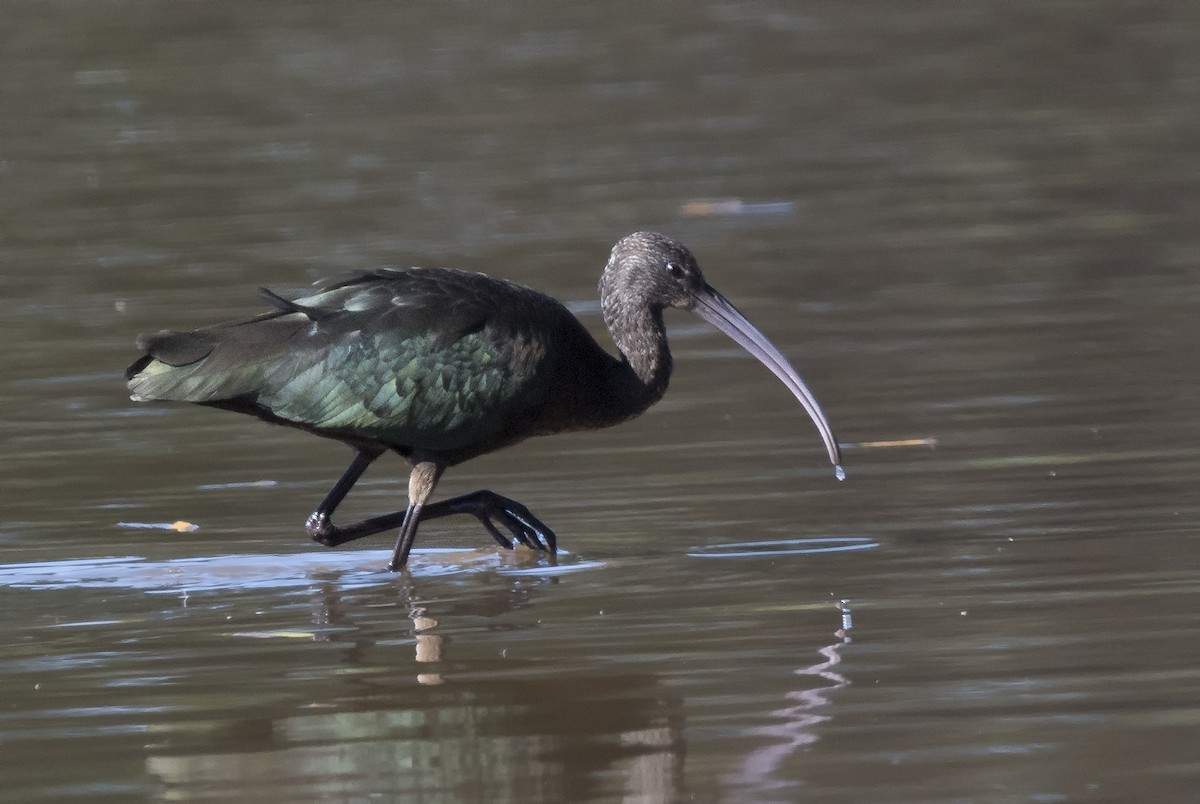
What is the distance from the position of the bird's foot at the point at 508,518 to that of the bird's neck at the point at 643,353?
66 centimetres

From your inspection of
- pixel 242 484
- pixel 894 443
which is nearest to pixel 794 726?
pixel 894 443

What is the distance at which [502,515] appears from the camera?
8617 millimetres

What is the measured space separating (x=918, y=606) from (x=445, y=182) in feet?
33.9

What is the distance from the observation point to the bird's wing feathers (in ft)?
27.6

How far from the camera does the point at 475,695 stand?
21.6 feet

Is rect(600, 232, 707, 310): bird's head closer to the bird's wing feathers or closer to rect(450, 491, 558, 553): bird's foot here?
the bird's wing feathers

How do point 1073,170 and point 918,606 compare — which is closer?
point 918,606

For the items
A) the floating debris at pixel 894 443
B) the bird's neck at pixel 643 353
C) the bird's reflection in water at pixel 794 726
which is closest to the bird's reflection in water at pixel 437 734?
the bird's reflection in water at pixel 794 726

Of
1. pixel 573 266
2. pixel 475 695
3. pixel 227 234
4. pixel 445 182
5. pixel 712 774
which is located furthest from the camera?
pixel 445 182

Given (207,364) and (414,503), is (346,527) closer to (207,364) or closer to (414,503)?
(414,503)

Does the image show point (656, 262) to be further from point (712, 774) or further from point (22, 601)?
point (712, 774)

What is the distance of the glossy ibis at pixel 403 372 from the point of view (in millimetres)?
8414

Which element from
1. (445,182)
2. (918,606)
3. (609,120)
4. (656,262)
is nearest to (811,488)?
(656,262)

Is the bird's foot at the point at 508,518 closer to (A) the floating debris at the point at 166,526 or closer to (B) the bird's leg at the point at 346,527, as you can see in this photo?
(B) the bird's leg at the point at 346,527
